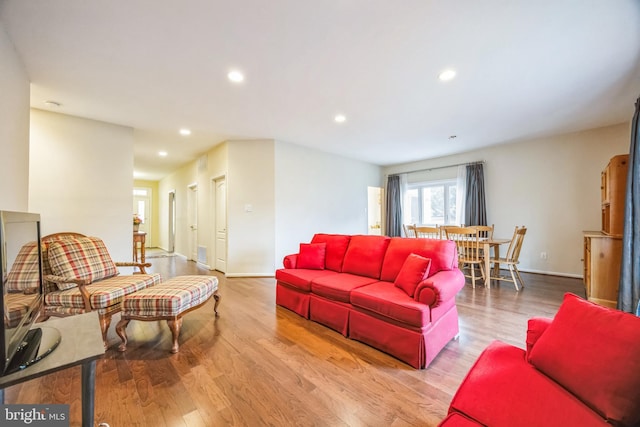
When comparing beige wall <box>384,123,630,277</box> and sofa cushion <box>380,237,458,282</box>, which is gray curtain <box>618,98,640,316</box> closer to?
sofa cushion <box>380,237,458,282</box>

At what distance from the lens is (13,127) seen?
229 cm

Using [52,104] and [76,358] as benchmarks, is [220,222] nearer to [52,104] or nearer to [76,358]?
[52,104]

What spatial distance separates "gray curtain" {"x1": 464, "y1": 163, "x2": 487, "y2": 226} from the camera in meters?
5.41

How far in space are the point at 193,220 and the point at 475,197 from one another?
22.2 ft

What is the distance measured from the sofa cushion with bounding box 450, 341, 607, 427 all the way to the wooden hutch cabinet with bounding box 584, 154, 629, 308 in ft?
10.1

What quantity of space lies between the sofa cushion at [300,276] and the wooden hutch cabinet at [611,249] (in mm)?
3221

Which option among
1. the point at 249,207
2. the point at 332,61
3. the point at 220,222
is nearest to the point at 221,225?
the point at 220,222

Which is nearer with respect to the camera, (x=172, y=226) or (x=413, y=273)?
(x=413, y=273)

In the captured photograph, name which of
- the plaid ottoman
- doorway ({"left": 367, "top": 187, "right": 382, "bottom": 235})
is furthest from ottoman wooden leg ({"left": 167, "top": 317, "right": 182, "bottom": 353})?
doorway ({"left": 367, "top": 187, "right": 382, "bottom": 235})

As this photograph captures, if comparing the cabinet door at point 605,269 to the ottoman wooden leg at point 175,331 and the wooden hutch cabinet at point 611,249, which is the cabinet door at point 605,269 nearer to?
the wooden hutch cabinet at point 611,249

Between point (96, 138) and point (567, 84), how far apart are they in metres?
6.18

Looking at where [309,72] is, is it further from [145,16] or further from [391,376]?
[391,376]

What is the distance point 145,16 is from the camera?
186cm

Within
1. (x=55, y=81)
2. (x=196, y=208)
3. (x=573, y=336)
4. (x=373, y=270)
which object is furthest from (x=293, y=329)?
(x=196, y=208)
